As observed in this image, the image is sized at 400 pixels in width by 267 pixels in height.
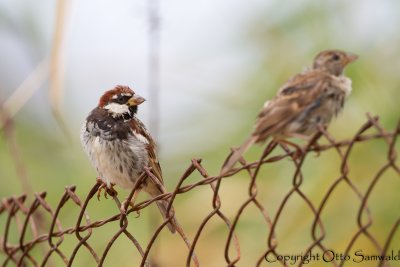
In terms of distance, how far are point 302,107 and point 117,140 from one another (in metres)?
1.58

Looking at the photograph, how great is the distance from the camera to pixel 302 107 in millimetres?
2951

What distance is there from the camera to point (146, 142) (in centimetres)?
440

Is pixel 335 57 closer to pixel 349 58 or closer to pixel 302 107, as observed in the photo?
pixel 349 58

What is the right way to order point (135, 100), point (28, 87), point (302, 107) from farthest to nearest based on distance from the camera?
1. point (28, 87)
2. point (135, 100)
3. point (302, 107)

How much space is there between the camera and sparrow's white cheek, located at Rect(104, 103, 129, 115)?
4.32m

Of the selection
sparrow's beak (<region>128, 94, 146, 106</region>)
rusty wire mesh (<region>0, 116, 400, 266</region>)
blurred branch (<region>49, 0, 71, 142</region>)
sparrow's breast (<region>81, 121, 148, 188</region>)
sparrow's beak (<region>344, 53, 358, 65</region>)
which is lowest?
rusty wire mesh (<region>0, 116, 400, 266</region>)

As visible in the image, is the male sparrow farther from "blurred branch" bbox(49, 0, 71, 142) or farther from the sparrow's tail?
the sparrow's tail

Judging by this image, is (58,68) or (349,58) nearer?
(349,58)

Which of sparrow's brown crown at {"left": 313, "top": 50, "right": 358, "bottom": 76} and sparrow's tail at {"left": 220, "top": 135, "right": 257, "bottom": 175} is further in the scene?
sparrow's brown crown at {"left": 313, "top": 50, "right": 358, "bottom": 76}

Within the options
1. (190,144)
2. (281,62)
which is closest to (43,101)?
(190,144)

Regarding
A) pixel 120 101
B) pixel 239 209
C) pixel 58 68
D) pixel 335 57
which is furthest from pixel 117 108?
pixel 239 209

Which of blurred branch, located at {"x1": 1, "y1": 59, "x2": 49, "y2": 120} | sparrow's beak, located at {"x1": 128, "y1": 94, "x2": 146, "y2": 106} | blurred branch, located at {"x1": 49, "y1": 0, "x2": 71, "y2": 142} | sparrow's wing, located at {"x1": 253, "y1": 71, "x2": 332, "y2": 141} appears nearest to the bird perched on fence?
sparrow's wing, located at {"x1": 253, "y1": 71, "x2": 332, "y2": 141}

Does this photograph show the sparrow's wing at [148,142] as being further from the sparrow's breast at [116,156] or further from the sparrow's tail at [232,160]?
the sparrow's tail at [232,160]

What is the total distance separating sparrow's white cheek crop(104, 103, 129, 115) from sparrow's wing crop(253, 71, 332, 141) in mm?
1375
